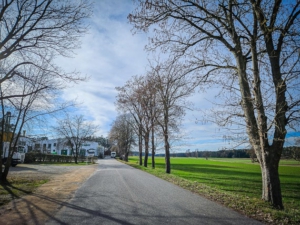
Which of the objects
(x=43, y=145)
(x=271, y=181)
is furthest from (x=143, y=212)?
(x=43, y=145)

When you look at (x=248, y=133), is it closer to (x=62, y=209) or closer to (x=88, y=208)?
(x=88, y=208)

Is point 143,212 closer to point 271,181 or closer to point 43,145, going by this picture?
Answer: point 271,181

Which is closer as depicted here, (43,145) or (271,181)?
(271,181)

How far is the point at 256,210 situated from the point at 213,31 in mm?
6631

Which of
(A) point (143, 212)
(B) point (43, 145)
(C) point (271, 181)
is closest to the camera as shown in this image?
(A) point (143, 212)

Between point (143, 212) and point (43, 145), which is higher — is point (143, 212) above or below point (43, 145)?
below

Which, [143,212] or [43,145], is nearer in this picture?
[143,212]

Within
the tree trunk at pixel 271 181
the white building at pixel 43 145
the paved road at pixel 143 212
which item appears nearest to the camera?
the paved road at pixel 143 212

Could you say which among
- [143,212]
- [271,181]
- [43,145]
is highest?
[43,145]

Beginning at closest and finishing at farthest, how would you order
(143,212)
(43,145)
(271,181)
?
(143,212) → (271,181) → (43,145)

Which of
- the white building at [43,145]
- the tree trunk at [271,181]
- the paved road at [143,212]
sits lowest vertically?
the paved road at [143,212]

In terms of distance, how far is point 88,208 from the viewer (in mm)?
6090

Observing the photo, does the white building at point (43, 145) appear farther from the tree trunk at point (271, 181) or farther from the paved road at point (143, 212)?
the tree trunk at point (271, 181)

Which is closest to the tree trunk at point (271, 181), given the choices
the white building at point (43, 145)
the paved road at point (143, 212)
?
the paved road at point (143, 212)
